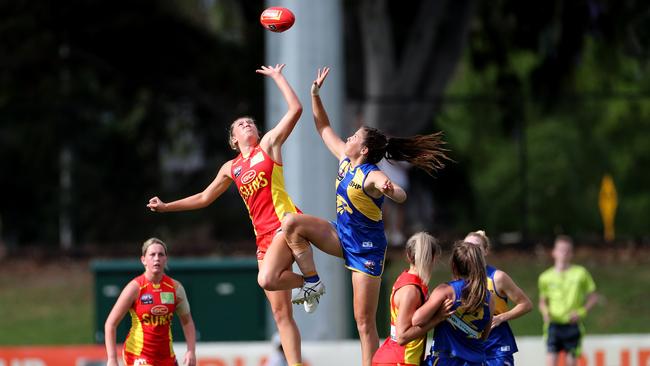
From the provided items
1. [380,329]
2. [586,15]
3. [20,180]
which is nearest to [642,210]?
[586,15]

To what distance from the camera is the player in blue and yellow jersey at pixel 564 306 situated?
15540 millimetres

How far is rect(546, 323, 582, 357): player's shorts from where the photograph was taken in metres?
15.5

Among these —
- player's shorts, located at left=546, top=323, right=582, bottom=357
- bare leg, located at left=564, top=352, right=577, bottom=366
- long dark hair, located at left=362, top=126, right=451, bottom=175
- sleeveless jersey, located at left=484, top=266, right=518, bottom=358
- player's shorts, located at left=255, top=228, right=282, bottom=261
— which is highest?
long dark hair, located at left=362, top=126, right=451, bottom=175

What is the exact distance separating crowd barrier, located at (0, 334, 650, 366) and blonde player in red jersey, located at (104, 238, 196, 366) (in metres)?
4.83

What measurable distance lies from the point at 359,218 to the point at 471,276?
4.27 feet

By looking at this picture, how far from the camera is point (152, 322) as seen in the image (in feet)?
35.3

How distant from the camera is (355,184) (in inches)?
389

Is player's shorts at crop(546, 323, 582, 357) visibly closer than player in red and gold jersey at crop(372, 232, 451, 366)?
No

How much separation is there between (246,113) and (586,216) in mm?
10071

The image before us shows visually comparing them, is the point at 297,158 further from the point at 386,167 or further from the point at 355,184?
the point at 355,184

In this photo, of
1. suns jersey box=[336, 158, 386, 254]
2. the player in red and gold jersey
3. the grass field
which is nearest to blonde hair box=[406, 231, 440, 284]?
the player in red and gold jersey

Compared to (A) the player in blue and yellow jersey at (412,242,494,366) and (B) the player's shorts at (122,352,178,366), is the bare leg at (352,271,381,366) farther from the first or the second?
(B) the player's shorts at (122,352,178,366)

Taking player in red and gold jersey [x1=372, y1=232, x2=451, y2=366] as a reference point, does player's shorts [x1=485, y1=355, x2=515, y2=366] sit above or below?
below

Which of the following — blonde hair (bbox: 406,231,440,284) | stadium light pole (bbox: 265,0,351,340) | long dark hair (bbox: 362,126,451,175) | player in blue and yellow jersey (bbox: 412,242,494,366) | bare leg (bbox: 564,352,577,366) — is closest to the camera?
player in blue and yellow jersey (bbox: 412,242,494,366)
